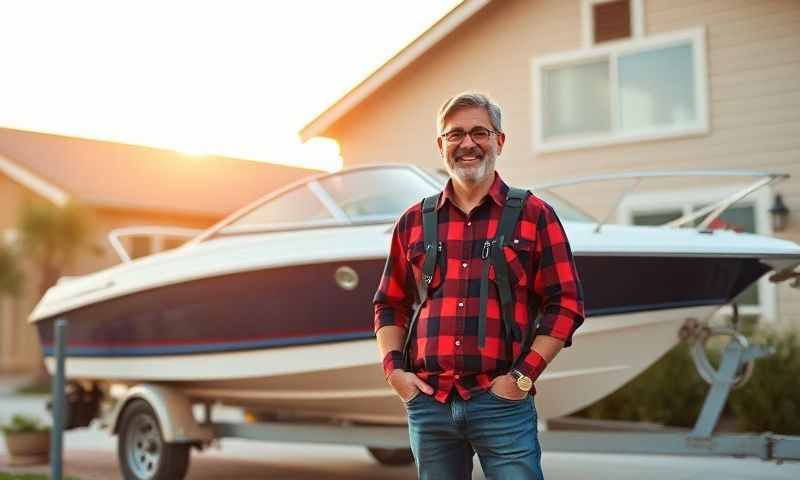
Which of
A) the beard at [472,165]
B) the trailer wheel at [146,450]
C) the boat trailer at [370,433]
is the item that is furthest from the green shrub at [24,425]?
the beard at [472,165]

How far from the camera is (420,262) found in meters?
2.95

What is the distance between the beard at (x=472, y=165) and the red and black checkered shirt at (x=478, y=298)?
0.07 m

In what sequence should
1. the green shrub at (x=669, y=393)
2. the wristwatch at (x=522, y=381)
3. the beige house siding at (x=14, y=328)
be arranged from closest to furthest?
the wristwatch at (x=522, y=381), the green shrub at (x=669, y=393), the beige house siding at (x=14, y=328)

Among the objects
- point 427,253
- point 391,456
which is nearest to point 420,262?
point 427,253

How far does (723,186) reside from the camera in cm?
971

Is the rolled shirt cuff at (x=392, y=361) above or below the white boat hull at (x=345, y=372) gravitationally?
above

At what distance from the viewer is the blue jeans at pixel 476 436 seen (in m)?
2.77

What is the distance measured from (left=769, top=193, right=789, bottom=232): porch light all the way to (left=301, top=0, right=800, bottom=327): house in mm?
71

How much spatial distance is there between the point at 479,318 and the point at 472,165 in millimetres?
463

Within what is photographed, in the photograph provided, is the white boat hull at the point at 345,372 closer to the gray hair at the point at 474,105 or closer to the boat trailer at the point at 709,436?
the boat trailer at the point at 709,436

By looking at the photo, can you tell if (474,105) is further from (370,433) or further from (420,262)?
(370,433)

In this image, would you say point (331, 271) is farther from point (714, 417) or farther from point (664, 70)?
point (664, 70)

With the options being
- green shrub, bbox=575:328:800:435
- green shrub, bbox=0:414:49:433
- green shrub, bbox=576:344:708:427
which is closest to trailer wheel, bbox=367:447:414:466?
green shrub, bbox=575:328:800:435

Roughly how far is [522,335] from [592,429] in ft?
10.8
